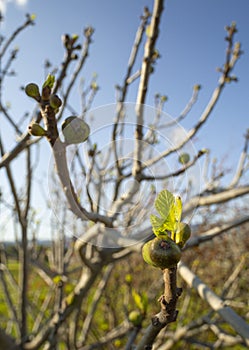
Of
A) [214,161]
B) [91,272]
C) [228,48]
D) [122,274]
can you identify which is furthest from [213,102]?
[122,274]

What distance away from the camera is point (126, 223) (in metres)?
1.94

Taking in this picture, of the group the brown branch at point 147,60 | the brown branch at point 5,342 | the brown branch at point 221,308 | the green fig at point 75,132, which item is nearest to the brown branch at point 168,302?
the green fig at point 75,132

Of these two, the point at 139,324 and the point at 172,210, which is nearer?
the point at 172,210

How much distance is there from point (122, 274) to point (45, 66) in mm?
4332

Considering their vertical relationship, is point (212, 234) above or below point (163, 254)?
below

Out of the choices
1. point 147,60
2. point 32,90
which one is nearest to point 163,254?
point 32,90

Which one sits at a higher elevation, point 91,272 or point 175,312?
point 175,312

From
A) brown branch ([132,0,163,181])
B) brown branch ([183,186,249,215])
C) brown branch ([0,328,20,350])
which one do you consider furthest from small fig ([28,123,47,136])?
brown branch ([0,328,20,350])

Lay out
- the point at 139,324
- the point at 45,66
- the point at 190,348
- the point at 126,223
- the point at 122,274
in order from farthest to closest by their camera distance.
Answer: the point at 122,274, the point at 190,348, the point at 45,66, the point at 126,223, the point at 139,324

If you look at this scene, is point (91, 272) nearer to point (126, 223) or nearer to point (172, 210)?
point (126, 223)

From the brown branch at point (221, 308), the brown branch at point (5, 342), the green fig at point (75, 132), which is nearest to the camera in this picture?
the green fig at point (75, 132)

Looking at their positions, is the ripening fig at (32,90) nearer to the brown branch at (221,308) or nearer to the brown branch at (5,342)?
the brown branch at (221,308)

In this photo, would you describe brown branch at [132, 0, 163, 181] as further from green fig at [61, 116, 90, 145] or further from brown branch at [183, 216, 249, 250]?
green fig at [61, 116, 90, 145]

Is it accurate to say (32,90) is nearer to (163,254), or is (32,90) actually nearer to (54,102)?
(54,102)
